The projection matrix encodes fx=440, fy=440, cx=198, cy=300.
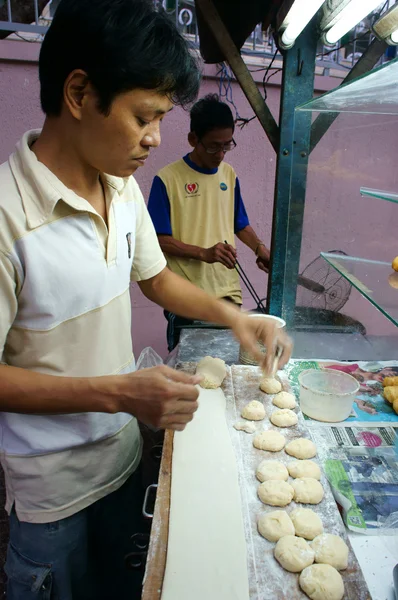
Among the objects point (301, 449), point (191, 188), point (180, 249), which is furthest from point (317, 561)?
point (191, 188)

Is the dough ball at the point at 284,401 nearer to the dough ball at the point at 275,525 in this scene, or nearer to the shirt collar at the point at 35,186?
the dough ball at the point at 275,525

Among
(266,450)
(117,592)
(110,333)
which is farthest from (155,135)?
(117,592)

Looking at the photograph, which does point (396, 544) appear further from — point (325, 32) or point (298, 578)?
point (325, 32)

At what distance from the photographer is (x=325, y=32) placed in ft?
6.96

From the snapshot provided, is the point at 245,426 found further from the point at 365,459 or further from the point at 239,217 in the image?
the point at 239,217

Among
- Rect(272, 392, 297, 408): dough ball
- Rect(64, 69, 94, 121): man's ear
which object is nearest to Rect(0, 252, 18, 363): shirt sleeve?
Rect(64, 69, 94, 121): man's ear

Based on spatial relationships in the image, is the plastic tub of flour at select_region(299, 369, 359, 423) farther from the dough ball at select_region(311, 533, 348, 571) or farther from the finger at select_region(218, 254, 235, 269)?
the finger at select_region(218, 254, 235, 269)

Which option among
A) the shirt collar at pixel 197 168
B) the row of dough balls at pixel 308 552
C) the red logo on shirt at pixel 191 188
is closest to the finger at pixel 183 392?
the row of dough balls at pixel 308 552

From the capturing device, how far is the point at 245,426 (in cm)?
174

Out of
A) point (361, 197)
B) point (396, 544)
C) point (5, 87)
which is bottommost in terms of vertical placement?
point (396, 544)

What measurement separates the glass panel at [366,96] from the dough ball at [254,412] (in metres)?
1.30

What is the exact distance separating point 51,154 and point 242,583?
129 centimetres

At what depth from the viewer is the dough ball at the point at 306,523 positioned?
4.25ft

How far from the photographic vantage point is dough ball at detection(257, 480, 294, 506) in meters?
1.39
